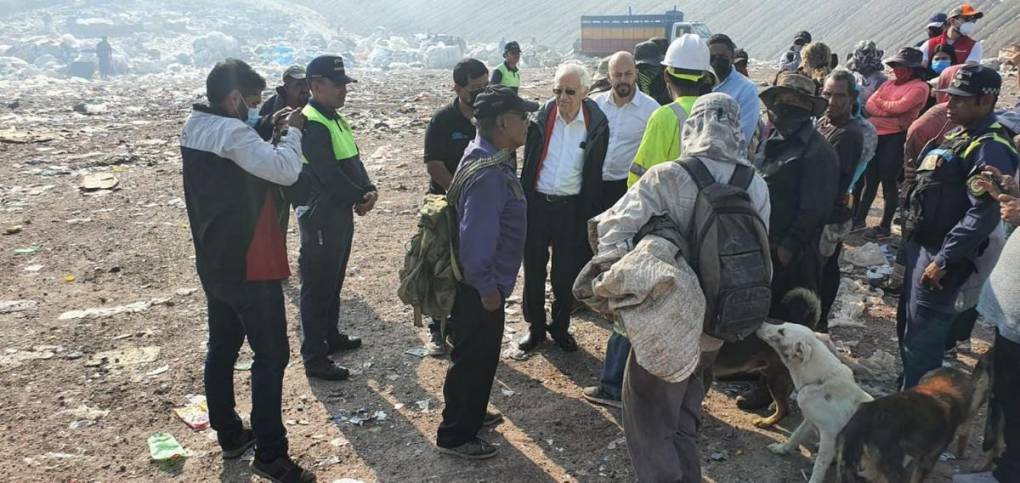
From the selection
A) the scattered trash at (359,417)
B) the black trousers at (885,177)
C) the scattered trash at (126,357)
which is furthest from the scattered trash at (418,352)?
the black trousers at (885,177)

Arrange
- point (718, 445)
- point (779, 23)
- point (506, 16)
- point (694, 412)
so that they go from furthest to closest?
point (506, 16) < point (779, 23) < point (718, 445) < point (694, 412)

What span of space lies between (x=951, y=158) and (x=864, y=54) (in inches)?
161

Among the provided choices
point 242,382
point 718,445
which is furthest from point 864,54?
point 242,382

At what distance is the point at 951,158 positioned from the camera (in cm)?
321

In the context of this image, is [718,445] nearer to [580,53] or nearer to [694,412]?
[694,412]

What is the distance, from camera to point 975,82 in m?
3.12

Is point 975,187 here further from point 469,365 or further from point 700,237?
point 469,365

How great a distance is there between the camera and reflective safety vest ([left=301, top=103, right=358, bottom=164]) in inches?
158

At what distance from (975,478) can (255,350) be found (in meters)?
3.30

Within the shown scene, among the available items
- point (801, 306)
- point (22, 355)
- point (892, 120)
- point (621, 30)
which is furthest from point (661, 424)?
point (621, 30)

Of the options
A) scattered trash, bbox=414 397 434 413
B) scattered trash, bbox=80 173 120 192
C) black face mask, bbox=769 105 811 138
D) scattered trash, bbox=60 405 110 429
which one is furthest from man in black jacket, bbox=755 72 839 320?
scattered trash, bbox=80 173 120 192

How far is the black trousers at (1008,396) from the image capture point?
109 inches

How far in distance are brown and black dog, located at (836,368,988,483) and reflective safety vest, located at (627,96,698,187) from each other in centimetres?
153

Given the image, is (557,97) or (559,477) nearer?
(559,477)
